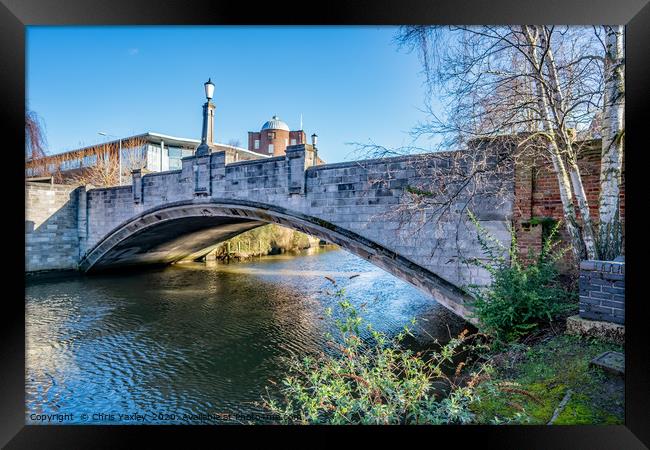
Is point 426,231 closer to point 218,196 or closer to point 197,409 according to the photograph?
point 197,409

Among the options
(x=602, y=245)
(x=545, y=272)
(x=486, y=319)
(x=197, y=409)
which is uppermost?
(x=602, y=245)

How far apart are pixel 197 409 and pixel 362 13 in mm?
3982

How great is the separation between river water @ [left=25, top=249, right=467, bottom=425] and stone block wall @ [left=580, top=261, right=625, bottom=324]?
67.7 inches

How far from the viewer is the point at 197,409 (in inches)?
136

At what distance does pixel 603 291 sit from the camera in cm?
264

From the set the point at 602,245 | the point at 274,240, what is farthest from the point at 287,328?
the point at 274,240

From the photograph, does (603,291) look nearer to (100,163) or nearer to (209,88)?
(209,88)

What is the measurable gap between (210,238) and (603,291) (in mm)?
11873

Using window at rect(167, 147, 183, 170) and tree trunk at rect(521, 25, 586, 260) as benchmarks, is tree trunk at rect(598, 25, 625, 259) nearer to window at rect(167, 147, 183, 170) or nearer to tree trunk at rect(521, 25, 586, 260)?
tree trunk at rect(521, 25, 586, 260)

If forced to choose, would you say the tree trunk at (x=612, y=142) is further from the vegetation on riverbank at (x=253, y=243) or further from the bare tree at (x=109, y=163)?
the vegetation on riverbank at (x=253, y=243)

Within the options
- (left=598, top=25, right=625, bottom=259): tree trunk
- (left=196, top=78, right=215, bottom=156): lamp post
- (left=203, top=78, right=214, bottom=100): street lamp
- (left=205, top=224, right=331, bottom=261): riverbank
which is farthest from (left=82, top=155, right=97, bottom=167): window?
(left=598, top=25, right=625, bottom=259): tree trunk

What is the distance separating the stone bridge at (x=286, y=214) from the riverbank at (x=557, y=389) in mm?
1589

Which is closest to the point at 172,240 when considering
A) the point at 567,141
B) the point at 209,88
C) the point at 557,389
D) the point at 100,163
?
the point at 100,163

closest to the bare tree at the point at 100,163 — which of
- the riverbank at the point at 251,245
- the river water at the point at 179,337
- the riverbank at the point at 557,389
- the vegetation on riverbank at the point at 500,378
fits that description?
the river water at the point at 179,337
